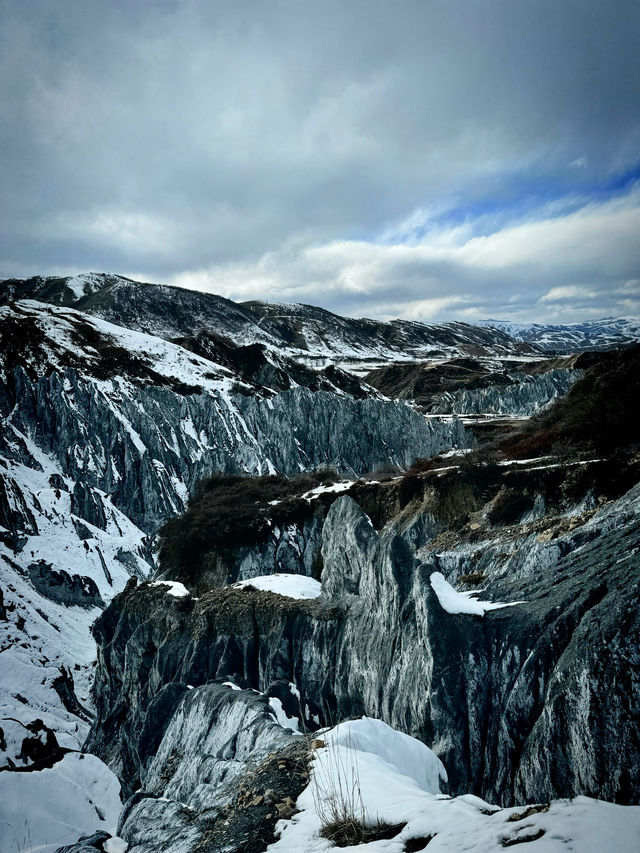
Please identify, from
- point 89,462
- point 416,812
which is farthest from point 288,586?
point 89,462

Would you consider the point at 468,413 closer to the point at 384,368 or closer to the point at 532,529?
the point at 384,368

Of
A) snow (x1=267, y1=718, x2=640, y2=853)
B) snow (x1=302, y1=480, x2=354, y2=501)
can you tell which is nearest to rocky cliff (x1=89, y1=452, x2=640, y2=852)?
snow (x1=267, y1=718, x2=640, y2=853)

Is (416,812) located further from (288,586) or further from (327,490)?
(327,490)

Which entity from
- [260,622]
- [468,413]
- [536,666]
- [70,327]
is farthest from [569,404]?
[70,327]

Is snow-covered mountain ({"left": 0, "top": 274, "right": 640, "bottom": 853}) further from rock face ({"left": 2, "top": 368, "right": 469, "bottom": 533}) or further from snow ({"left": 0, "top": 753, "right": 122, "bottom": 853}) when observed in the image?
rock face ({"left": 2, "top": 368, "right": 469, "bottom": 533})

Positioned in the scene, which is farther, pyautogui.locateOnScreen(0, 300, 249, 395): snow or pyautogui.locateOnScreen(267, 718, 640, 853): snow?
pyautogui.locateOnScreen(0, 300, 249, 395): snow

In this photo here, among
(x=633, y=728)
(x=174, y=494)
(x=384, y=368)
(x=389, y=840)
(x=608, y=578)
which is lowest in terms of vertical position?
(x=633, y=728)

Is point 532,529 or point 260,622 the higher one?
point 532,529
